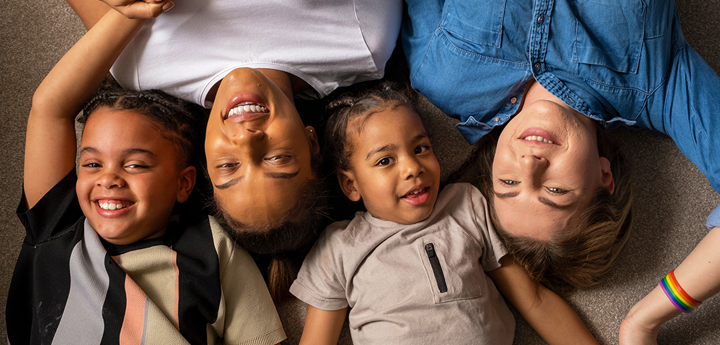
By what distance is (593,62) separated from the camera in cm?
104

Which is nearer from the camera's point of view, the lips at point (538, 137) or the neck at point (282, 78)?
the lips at point (538, 137)

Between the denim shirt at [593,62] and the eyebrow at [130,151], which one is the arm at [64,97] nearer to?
the eyebrow at [130,151]

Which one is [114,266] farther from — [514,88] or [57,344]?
[514,88]

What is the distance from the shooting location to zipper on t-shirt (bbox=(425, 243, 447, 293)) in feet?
3.58

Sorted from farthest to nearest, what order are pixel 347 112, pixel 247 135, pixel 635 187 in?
pixel 635 187
pixel 347 112
pixel 247 135

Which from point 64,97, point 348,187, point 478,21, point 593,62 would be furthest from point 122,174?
point 593,62

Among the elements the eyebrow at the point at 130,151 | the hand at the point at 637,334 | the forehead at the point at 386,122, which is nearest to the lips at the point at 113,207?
the eyebrow at the point at 130,151

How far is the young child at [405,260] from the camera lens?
42.7 inches

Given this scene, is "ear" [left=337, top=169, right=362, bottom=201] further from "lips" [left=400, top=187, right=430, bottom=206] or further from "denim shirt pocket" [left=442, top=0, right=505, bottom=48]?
"denim shirt pocket" [left=442, top=0, right=505, bottom=48]

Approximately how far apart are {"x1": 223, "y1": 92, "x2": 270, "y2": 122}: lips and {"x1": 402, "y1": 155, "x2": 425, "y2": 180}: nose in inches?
13.3

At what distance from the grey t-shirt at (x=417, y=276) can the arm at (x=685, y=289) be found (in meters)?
0.28

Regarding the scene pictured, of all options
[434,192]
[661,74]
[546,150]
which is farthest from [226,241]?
[661,74]

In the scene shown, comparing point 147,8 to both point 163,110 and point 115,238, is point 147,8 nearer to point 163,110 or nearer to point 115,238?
point 163,110

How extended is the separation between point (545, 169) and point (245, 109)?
2.16 feet
